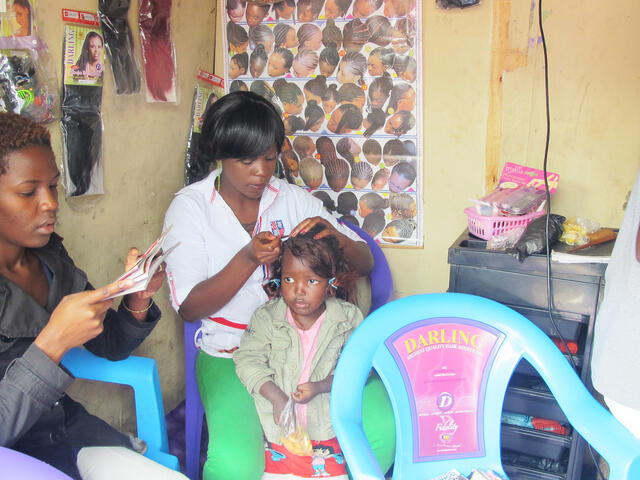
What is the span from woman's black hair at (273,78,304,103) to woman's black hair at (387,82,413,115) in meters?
0.40

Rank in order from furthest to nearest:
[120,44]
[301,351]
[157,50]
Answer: [157,50] < [120,44] < [301,351]

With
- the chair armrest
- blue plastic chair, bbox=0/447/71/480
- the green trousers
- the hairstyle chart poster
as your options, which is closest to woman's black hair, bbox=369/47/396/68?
the hairstyle chart poster

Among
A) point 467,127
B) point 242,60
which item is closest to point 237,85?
point 242,60

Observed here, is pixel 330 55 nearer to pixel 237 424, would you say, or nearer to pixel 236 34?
pixel 236 34

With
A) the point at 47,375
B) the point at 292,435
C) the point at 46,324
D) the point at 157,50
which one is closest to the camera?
the point at 47,375

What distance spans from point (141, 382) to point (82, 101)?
94 cm

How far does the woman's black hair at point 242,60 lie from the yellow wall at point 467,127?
0.51 feet

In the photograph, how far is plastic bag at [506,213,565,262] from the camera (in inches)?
71.9

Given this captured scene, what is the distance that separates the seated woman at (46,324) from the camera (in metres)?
1.20

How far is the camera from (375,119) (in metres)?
2.52

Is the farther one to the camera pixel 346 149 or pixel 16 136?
pixel 346 149

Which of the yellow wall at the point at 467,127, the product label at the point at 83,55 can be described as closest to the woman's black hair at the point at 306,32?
the yellow wall at the point at 467,127

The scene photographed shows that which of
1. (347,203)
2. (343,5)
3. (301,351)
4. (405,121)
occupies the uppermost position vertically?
(343,5)

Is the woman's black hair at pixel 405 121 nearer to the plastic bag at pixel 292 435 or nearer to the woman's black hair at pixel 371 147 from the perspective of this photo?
the woman's black hair at pixel 371 147
